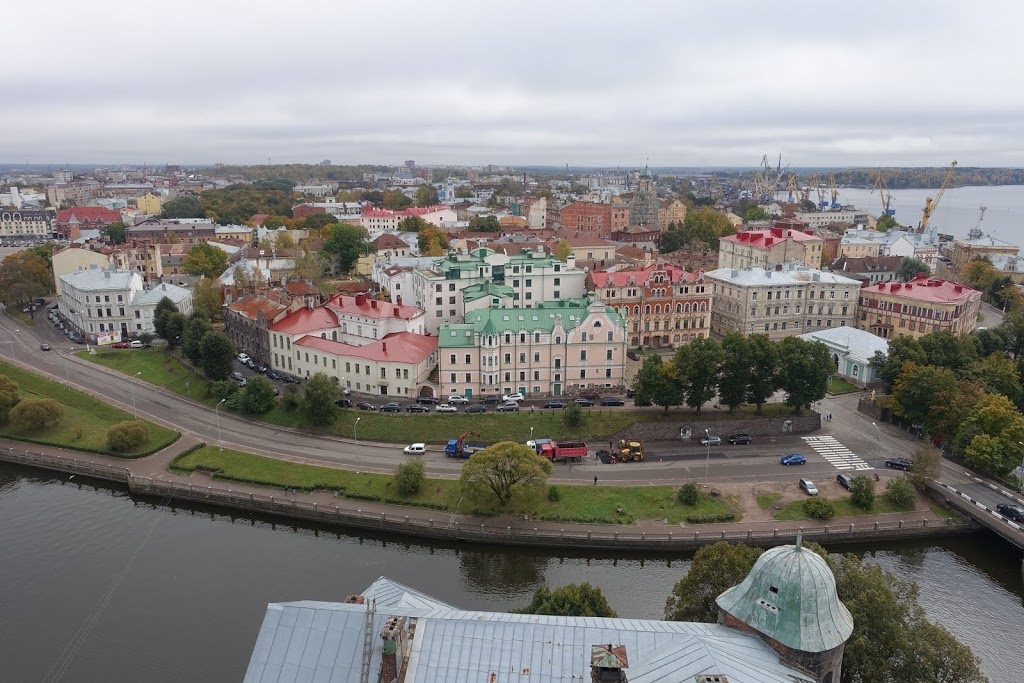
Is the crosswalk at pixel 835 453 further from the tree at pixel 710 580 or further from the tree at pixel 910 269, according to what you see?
the tree at pixel 910 269

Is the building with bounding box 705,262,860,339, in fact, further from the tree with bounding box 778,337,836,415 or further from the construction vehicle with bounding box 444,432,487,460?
the construction vehicle with bounding box 444,432,487,460

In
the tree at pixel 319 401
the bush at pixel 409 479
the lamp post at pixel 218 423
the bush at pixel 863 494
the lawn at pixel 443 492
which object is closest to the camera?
the lawn at pixel 443 492

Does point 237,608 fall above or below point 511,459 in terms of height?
below

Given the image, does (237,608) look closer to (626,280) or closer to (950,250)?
(626,280)

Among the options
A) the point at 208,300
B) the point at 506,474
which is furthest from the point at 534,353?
the point at 208,300

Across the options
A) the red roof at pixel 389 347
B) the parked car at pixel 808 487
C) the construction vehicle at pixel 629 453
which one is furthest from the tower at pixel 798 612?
the red roof at pixel 389 347

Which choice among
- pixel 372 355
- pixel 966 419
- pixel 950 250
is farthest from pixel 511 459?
pixel 950 250
